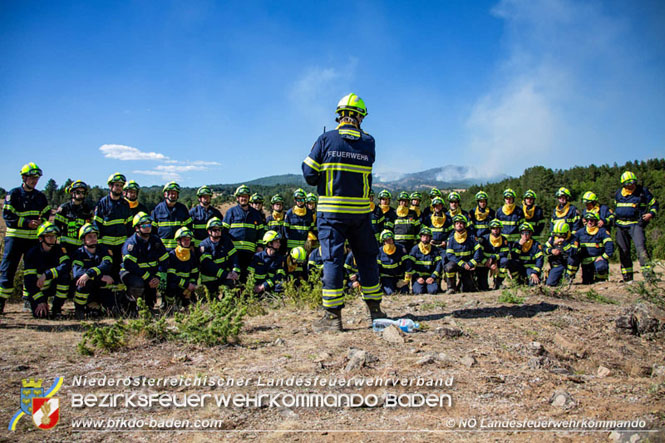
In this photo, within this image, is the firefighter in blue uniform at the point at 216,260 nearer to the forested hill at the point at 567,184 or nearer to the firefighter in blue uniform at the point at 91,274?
the firefighter in blue uniform at the point at 91,274

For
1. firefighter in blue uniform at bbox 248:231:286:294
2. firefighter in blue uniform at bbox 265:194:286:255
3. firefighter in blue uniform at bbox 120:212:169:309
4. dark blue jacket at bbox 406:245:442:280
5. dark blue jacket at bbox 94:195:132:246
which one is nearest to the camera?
firefighter in blue uniform at bbox 120:212:169:309

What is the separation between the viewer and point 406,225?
10.0 m

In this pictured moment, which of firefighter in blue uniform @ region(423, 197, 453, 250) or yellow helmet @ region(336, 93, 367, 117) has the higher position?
yellow helmet @ region(336, 93, 367, 117)

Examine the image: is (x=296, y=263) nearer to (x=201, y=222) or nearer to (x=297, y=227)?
(x=297, y=227)

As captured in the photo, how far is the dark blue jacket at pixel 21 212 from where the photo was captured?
6891 millimetres

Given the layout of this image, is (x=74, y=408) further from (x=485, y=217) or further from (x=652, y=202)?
(x=652, y=202)

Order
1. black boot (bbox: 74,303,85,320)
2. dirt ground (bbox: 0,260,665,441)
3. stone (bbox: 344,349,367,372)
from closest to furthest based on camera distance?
dirt ground (bbox: 0,260,665,441) → stone (bbox: 344,349,367,372) → black boot (bbox: 74,303,85,320)

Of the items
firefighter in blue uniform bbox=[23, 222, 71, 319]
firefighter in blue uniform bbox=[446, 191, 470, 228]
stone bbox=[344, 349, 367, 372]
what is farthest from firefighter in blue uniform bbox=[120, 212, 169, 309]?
firefighter in blue uniform bbox=[446, 191, 470, 228]

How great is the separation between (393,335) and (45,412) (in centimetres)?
310

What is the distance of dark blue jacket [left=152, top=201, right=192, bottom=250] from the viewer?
8336 millimetres

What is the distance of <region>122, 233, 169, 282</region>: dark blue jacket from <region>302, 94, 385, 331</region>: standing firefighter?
12.6ft

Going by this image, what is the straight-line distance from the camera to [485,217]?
398 inches

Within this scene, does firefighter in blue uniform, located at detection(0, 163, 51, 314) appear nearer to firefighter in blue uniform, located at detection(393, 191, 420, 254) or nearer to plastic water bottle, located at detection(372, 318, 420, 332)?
plastic water bottle, located at detection(372, 318, 420, 332)

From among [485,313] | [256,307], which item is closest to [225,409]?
[256,307]
